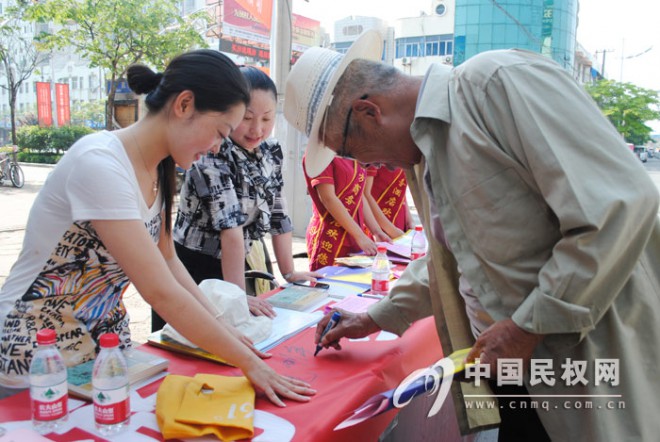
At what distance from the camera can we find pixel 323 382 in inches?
51.5

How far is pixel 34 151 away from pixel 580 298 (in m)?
24.7

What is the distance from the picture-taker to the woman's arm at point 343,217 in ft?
9.54

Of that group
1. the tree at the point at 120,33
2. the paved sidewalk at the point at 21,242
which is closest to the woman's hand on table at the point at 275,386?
the paved sidewalk at the point at 21,242

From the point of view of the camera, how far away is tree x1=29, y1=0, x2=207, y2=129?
36.0 ft

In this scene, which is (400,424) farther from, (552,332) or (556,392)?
(552,332)

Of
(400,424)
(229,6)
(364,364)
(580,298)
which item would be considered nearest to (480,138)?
(580,298)

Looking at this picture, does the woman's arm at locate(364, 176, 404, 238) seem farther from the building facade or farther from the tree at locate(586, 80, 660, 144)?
the tree at locate(586, 80, 660, 144)

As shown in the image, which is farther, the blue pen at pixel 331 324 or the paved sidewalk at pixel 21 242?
the paved sidewalk at pixel 21 242

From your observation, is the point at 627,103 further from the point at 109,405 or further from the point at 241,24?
the point at 109,405

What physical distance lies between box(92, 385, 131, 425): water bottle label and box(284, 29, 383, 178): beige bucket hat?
2.41 feet

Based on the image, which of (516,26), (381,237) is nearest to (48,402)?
(381,237)

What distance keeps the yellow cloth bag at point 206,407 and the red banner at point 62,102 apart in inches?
915

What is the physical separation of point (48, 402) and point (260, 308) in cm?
83

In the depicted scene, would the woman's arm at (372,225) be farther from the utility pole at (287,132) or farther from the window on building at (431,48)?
the window on building at (431,48)
